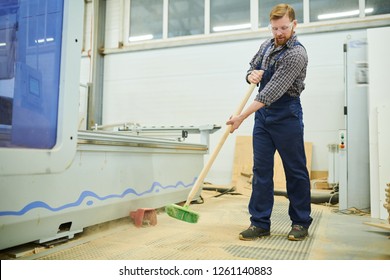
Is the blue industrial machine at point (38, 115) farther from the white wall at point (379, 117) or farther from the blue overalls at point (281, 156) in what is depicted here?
the white wall at point (379, 117)

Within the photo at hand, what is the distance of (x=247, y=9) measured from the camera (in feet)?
13.3

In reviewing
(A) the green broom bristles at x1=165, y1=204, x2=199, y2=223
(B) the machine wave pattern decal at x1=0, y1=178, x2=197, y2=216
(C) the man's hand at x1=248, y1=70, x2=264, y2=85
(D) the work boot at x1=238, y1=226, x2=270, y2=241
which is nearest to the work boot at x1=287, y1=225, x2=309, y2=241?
(D) the work boot at x1=238, y1=226, x2=270, y2=241

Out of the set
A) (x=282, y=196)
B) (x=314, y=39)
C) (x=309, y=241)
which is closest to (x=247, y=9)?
(x=314, y=39)

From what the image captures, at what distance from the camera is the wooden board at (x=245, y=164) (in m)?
3.59

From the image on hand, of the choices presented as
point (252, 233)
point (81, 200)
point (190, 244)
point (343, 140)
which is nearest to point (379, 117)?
point (343, 140)

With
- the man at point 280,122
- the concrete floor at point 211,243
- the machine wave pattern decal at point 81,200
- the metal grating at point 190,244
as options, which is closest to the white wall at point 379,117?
the concrete floor at point 211,243

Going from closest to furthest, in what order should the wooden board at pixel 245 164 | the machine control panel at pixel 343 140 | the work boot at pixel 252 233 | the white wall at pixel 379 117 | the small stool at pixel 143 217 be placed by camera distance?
the work boot at pixel 252 233 < the small stool at pixel 143 217 < the white wall at pixel 379 117 < the machine control panel at pixel 343 140 < the wooden board at pixel 245 164

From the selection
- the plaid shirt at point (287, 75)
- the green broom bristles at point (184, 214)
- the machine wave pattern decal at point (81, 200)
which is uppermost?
the plaid shirt at point (287, 75)

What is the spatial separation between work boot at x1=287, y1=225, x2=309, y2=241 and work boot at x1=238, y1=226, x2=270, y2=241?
13 cm

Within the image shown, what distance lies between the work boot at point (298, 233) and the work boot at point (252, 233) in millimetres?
131

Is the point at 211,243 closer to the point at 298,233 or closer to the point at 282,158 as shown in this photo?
the point at 298,233

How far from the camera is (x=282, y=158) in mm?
1593

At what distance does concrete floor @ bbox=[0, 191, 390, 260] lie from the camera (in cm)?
130
